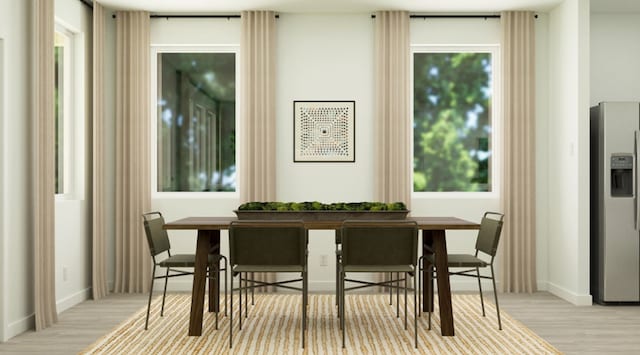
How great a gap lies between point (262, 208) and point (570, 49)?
343 cm

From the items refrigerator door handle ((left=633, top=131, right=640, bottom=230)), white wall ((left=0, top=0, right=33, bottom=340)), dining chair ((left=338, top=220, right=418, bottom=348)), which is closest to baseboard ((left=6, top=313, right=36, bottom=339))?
white wall ((left=0, top=0, right=33, bottom=340))

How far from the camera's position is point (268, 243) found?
13.2 feet

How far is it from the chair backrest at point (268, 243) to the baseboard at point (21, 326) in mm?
1754

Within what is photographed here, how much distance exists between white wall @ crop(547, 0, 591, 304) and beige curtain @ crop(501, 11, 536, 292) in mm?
206

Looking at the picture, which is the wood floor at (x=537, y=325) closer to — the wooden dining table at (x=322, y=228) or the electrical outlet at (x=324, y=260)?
the wooden dining table at (x=322, y=228)

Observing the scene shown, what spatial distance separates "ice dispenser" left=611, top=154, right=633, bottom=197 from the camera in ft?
17.8

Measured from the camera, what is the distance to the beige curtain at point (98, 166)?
19.0 feet

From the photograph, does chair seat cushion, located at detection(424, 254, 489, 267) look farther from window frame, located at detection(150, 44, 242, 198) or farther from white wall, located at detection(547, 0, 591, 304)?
window frame, located at detection(150, 44, 242, 198)

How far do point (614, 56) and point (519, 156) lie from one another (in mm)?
1456

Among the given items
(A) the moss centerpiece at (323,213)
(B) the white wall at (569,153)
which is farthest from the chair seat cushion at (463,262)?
(B) the white wall at (569,153)

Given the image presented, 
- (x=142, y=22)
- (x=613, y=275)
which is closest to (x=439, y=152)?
(x=613, y=275)

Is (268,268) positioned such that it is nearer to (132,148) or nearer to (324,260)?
(324,260)

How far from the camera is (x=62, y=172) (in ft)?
18.7

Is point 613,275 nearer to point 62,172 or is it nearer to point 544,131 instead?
point 544,131
